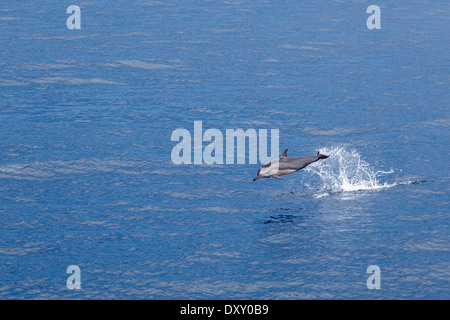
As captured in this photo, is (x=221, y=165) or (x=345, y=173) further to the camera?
(x=221, y=165)

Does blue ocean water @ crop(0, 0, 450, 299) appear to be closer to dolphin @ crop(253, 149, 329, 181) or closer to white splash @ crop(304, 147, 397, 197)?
white splash @ crop(304, 147, 397, 197)

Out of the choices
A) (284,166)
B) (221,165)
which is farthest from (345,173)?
(284,166)

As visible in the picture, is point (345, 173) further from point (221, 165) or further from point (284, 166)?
point (284, 166)

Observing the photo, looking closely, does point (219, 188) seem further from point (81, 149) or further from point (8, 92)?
point (8, 92)

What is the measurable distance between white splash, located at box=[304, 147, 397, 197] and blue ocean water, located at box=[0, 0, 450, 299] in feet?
0.66

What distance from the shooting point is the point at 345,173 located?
5962cm

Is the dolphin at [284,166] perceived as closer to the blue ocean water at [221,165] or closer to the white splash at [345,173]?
the blue ocean water at [221,165]

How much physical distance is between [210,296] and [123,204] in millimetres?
13148

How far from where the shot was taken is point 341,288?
145 feet

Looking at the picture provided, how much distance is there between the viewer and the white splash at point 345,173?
57.1 metres

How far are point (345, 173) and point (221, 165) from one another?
9836 mm

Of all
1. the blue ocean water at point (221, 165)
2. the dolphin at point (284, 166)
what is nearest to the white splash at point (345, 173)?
the blue ocean water at point (221, 165)

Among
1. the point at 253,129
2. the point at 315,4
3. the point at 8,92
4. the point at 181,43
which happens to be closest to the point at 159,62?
the point at 181,43

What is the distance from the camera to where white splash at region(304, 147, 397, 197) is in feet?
187
